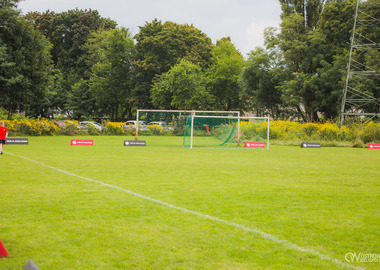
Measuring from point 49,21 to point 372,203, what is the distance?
62074mm

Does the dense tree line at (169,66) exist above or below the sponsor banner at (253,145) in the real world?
above

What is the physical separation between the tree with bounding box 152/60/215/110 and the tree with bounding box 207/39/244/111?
4.47m

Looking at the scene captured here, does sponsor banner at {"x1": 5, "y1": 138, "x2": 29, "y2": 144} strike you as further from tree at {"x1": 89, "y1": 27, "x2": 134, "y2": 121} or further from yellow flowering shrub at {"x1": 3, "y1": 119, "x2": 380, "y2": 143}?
tree at {"x1": 89, "y1": 27, "x2": 134, "y2": 121}

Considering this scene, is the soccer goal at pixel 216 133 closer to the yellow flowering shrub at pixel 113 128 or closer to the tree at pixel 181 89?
the yellow flowering shrub at pixel 113 128

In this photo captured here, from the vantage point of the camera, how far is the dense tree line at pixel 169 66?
111ft

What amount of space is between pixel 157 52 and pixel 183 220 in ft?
162

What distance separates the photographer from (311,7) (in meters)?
48.3

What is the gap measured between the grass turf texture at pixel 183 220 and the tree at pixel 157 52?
42366 millimetres

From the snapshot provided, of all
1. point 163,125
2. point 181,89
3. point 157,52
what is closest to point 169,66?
point 157,52

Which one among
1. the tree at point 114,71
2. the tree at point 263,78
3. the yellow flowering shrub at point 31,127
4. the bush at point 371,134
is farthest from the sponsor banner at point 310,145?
the tree at point 114,71

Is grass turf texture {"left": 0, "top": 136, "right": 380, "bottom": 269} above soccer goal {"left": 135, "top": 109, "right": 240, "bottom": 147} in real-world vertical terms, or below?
below

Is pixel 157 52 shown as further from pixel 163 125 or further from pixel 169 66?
pixel 163 125

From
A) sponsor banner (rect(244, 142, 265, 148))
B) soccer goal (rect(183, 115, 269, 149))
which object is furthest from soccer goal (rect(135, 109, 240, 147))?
sponsor banner (rect(244, 142, 265, 148))

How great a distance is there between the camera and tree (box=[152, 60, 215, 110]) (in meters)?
47.3
